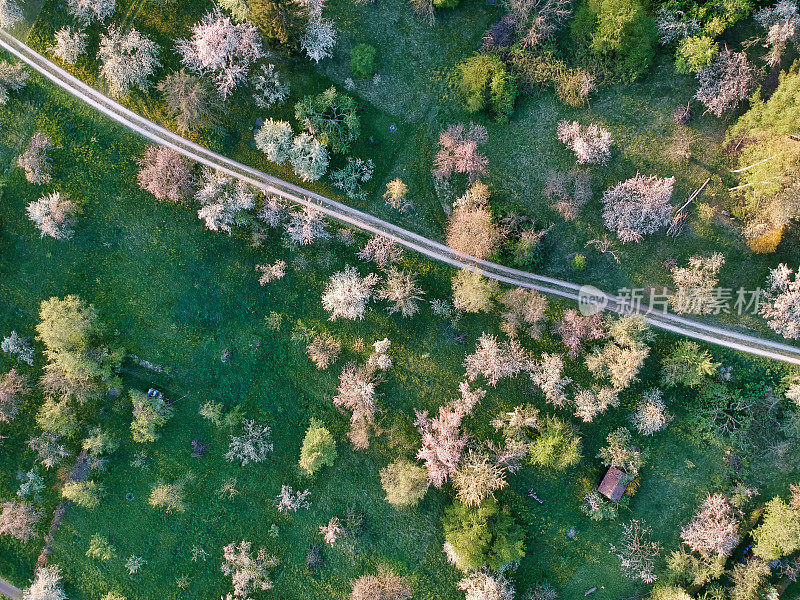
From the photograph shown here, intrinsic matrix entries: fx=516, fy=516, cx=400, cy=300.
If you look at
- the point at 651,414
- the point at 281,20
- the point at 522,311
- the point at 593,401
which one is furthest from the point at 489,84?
the point at 651,414

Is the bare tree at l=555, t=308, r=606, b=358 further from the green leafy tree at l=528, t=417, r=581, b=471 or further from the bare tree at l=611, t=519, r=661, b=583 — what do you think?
the bare tree at l=611, t=519, r=661, b=583

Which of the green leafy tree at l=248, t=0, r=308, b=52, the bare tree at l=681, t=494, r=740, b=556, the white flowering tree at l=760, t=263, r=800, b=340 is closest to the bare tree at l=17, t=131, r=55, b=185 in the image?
the green leafy tree at l=248, t=0, r=308, b=52

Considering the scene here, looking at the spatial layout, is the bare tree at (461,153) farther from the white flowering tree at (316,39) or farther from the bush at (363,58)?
the white flowering tree at (316,39)

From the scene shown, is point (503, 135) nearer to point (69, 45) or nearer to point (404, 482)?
point (404, 482)

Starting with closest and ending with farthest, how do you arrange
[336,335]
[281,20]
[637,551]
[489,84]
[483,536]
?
[281,20]
[483,536]
[489,84]
[637,551]
[336,335]

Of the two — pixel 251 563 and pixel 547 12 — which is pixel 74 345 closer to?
pixel 251 563

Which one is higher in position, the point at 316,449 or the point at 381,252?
the point at 381,252

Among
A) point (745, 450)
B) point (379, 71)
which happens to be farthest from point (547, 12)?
point (745, 450)
